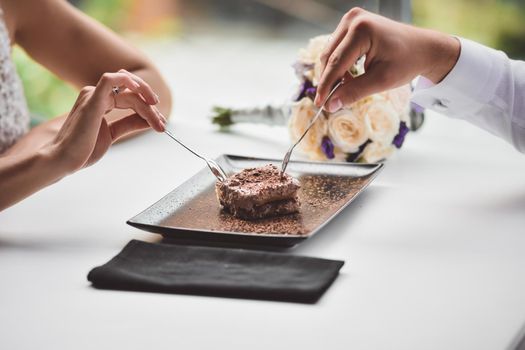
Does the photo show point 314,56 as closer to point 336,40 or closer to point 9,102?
point 336,40

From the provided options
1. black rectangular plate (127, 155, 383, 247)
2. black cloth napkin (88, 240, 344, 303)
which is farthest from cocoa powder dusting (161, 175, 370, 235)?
black cloth napkin (88, 240, 344, 303)

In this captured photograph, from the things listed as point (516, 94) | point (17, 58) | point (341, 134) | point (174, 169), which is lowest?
point (17, 58)

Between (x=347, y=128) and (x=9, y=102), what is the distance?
Answer: 69cm

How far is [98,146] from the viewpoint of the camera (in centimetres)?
134

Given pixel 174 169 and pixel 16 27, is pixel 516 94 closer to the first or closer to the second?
pixel 174 169

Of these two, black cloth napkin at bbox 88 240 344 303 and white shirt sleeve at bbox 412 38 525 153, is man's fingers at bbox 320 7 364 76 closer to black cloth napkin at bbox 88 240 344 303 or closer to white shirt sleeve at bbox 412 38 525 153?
white shirt sleeve at bbox 412 38 525 153

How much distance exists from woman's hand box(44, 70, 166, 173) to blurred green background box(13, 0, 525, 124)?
2181 mm

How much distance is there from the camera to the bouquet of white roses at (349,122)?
160 centimetres

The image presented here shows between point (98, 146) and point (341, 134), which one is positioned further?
point (341, 134)

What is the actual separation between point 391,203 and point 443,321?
0.46m

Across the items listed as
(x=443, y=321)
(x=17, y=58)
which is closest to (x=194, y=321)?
(x=443, y=321)

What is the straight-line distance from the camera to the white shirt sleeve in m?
1.45

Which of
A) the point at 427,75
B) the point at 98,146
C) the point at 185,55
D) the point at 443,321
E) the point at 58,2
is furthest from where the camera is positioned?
the point at 185,55

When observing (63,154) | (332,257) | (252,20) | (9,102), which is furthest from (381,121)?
(252,20)
